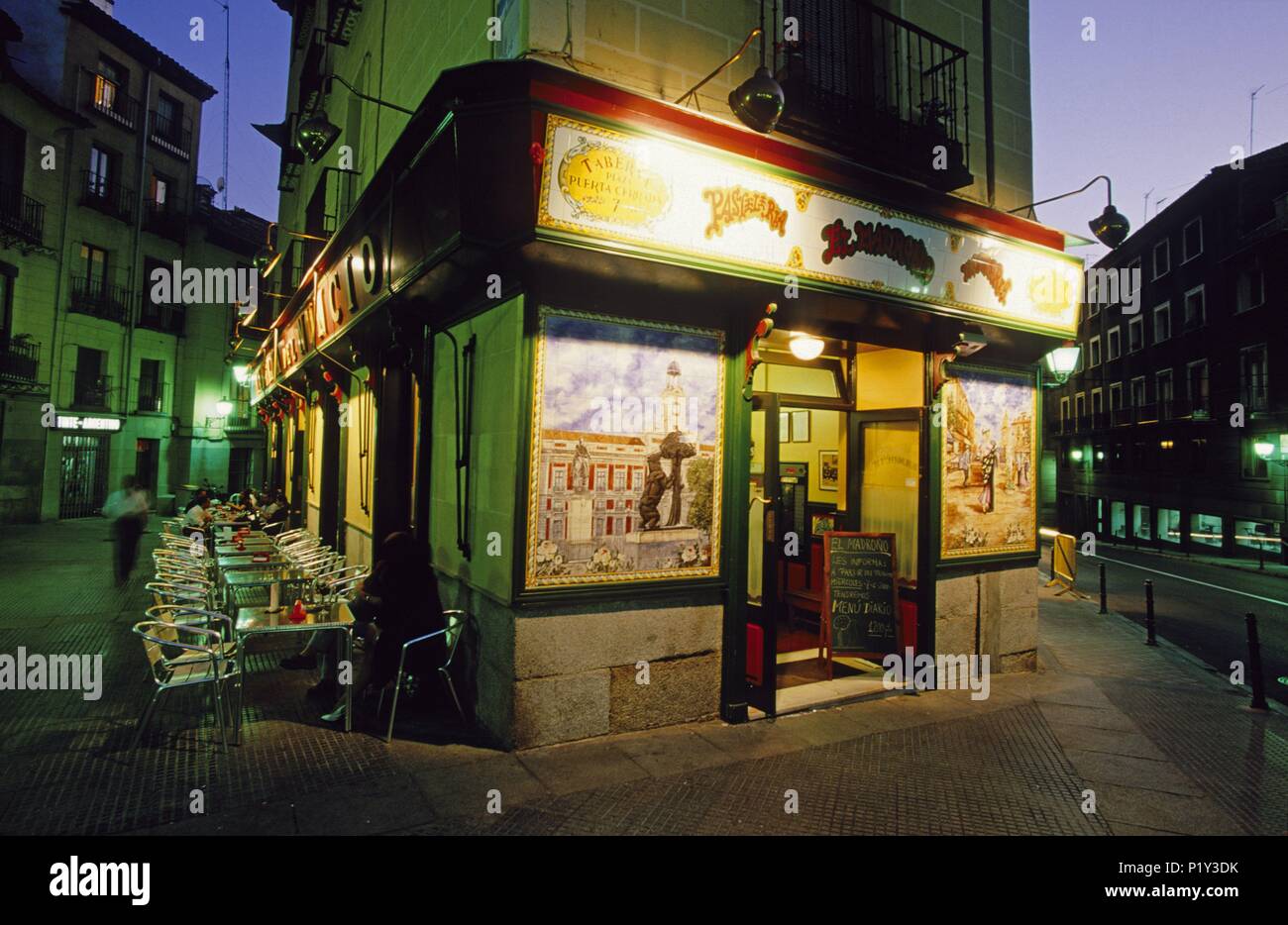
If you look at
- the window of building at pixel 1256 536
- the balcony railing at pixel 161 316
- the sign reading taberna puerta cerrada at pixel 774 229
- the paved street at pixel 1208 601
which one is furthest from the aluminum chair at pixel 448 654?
the balcony railing at pixel 161 316

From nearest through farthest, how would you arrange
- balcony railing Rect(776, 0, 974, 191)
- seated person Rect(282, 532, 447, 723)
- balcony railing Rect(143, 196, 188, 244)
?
seated person Rect(282, 532, 447, 723) → balcony railing Rect(776, 0, 974, 191) → balcony railing Rect(143, 196, 188, 244)

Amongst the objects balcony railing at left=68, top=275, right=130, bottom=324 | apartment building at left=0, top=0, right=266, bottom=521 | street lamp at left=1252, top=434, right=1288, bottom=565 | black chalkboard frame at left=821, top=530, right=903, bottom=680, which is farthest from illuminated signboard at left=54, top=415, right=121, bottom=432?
street lamp at left=1252, top=434, right=1288, bottom=565

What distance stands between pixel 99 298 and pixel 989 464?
2959cm

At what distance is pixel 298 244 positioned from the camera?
16.7 metres

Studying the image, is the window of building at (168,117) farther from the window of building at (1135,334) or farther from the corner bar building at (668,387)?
the window of building at (1135,334)

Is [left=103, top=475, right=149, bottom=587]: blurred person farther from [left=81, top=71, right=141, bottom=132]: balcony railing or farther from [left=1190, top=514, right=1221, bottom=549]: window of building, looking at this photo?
[left=1190, top=514, right=1221, bottom=549]: window of building

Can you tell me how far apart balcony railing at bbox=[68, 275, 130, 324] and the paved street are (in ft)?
105

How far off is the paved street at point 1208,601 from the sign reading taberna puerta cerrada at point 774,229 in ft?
18.5

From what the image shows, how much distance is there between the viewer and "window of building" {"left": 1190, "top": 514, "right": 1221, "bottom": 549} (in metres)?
27.8

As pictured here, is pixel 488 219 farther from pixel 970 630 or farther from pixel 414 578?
pixel 970 630

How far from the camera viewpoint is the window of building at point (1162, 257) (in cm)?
3173

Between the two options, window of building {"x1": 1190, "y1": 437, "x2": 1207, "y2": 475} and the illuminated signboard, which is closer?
the illuminated signboard

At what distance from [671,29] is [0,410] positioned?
25.2 metres
